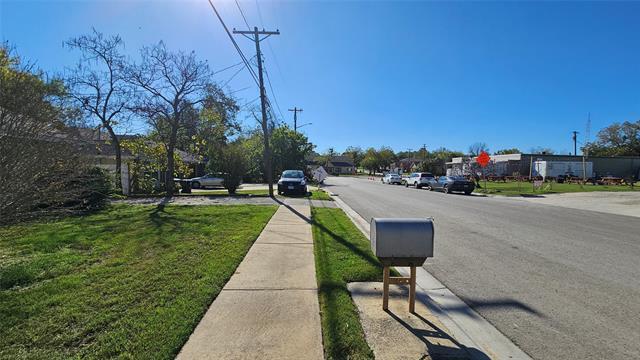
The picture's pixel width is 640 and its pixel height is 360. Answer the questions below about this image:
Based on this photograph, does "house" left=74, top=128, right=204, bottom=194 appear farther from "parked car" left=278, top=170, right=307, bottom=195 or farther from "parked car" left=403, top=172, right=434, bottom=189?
"parked car" left=403, top=172, right=434, bottom=189

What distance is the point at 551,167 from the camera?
50062 millimetres

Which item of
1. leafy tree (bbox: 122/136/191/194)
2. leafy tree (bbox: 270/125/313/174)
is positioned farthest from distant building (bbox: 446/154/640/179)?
leafy tree (bbox: 122/136/191/194)

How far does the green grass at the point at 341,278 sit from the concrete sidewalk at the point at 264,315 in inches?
4.6

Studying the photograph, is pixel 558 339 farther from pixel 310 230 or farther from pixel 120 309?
pixel 310 230

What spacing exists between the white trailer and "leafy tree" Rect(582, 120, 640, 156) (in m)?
38.2

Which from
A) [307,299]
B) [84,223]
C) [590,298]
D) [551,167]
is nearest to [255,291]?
[307,299]

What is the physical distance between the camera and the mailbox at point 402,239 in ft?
13.5

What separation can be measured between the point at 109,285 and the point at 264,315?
235 centimetres

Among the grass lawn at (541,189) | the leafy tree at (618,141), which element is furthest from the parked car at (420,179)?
the leafy tree at (618,141)

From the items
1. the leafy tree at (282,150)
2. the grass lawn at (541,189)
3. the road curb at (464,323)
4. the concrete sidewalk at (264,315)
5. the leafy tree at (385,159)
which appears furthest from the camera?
the leafy tree at (385,159)

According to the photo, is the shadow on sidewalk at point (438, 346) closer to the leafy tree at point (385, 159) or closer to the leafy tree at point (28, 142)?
the leafy tree at point (28, 142)

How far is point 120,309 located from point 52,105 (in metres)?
3.26

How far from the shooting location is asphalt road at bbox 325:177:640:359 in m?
3.96

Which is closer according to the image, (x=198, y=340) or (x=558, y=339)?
(x=198, y=340)
